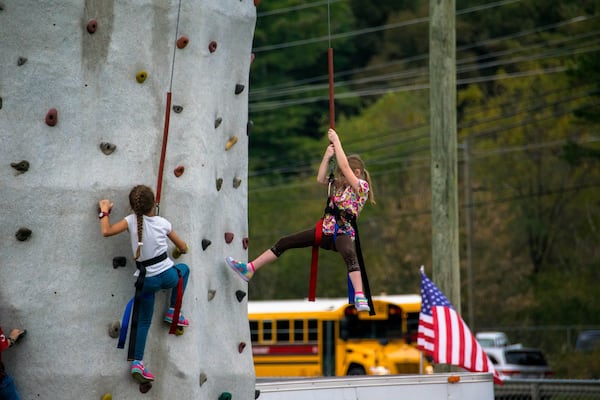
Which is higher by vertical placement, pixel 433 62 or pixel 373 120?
pixel 373 120

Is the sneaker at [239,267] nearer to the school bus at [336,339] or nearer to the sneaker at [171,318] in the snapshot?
the sneaker at [171,318]

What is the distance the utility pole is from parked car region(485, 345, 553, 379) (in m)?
21.2

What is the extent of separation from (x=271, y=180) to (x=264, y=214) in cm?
720

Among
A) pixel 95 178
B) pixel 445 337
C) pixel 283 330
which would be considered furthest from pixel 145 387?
pixel 283 330

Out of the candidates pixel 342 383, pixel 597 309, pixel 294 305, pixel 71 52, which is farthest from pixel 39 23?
pixel 597 309

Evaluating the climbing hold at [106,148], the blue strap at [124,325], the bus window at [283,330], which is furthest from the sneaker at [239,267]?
the bus window at [283,330]

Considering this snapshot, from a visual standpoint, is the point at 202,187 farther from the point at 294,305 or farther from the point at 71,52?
the point at 294,305

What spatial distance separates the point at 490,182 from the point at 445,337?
4079 centimetres

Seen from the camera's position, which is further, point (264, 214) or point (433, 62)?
point (264, 214)

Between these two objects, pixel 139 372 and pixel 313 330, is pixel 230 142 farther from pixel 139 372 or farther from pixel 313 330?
pixel 313 330

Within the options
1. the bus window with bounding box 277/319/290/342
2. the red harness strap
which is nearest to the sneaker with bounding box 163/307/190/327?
the red harness strap

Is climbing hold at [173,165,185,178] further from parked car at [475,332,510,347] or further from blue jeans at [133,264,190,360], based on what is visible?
parked car at [475,332,510,347]

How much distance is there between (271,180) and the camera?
67750mm

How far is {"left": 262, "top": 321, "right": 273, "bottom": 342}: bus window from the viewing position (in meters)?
36.5
